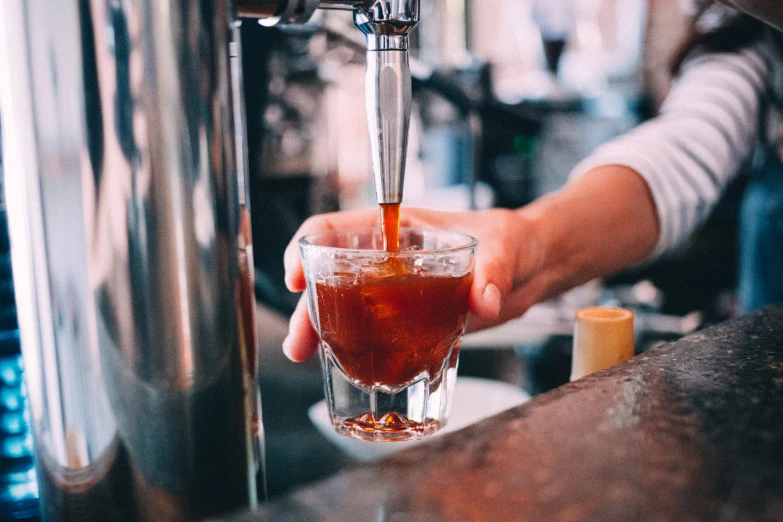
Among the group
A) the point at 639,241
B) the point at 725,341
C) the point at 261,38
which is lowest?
the point at 639,241

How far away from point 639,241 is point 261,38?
87 centimetres

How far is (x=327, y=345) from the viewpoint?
0.59 meters

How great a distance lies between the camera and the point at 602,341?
65 centimetres

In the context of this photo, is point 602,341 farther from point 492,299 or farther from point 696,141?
point 696,141

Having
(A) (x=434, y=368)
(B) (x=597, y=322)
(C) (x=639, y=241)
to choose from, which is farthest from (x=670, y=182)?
(A) (x=434, y=368)

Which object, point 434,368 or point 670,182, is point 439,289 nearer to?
point 434,368

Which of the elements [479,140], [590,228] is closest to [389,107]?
[590,228]

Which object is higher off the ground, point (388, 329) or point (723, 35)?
point (723, 35)

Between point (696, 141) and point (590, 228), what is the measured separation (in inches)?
11.9

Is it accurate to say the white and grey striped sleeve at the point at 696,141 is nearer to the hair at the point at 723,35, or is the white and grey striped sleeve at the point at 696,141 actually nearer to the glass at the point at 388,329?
the hair at the point at 723,35

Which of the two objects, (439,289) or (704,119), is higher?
(704,119)

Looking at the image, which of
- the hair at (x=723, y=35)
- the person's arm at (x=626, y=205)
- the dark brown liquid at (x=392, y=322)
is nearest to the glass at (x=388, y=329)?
the dark brown liquid at (x=392, y=322)

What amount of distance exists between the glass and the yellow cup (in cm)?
13

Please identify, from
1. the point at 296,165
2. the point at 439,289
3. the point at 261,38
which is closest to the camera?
the point at 439,289
